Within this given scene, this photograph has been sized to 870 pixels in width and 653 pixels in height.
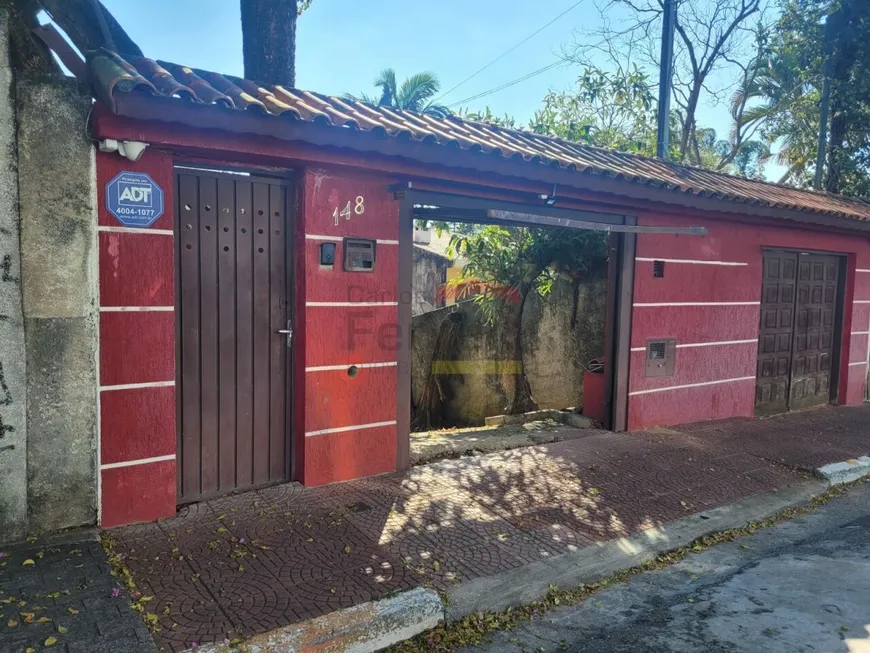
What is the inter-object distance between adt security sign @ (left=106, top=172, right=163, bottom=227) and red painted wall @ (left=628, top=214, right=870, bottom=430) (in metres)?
4.86

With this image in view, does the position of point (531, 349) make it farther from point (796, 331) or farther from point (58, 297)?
point (58, 297)

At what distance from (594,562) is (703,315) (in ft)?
14.6

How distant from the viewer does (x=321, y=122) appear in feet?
13.3

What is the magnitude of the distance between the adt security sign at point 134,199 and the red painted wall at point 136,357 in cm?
3

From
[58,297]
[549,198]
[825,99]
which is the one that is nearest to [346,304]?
[58,297]

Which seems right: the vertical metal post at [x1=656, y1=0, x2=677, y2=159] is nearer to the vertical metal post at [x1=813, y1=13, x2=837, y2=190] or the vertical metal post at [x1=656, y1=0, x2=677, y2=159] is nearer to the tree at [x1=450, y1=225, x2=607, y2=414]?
the vertical metal post at [x1=813, y1=13, x2=837, y2=190]

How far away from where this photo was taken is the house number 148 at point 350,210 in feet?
15.3

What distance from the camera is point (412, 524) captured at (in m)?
4.16

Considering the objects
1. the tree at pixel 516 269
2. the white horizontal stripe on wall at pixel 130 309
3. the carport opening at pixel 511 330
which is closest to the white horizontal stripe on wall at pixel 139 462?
the white horizontal stripe on wall at pixel 130 309

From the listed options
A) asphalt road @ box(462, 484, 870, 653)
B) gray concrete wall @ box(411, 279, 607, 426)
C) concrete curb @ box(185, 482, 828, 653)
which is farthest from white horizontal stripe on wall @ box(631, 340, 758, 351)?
asphalt road @ box(462, 484, 870, 653)

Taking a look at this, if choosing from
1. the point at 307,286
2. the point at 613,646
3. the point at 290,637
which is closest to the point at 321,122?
the point at 307,286

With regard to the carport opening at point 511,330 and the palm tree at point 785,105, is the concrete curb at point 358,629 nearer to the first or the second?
the carport opening at point 511,330

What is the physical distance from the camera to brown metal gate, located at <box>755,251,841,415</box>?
825 cm

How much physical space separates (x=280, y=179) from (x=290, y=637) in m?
3.05
